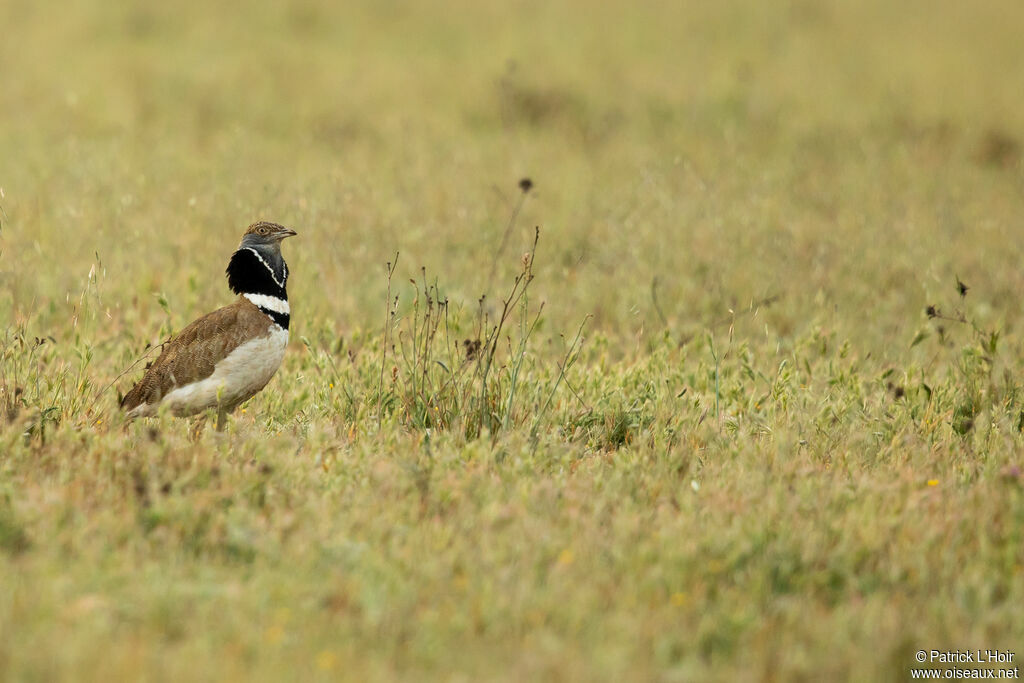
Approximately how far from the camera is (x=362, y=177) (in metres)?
10.7

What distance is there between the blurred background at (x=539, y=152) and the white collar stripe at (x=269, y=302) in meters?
1.48

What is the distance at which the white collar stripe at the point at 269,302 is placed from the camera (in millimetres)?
5672

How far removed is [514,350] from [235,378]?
236 cm

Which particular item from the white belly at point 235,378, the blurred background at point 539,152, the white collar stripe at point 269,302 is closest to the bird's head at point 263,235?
the white collar stripe at point 269,302

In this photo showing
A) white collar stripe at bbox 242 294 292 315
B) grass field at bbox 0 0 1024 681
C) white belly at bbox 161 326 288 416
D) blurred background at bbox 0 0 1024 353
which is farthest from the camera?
blurred background at bbox 0 0 1024 353

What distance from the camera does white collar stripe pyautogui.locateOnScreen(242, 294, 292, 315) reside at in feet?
18.6

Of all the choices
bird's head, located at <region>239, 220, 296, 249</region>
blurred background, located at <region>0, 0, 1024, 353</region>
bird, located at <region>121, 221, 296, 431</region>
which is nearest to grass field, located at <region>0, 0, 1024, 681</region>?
blurred background, located at <region>0, 0, 1024, 353</region>

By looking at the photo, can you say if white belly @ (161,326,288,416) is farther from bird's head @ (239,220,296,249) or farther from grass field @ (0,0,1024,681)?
bird's head @ (239,220,296,249)

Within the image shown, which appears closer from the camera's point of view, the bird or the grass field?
the grass field

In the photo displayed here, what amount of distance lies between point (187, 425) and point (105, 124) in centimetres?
738

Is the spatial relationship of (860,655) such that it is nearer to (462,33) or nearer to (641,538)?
(641,538)

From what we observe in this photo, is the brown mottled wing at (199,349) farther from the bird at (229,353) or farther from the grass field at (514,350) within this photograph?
the grass field at (514,350)

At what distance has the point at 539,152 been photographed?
12219mm

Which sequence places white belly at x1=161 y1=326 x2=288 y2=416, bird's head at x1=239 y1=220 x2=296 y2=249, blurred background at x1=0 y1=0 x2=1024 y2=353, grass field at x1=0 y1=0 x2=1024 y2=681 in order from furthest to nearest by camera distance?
blurred background at x1=0 y1=0 x2=1024 y2=353 < bird's head at x1=239 y1=220 x2=296 y2=249 < white belly at x1=161 y1=326 x2=288 y2=416 < grass field at x1=0 y1=0 x2=1024 y2=681
